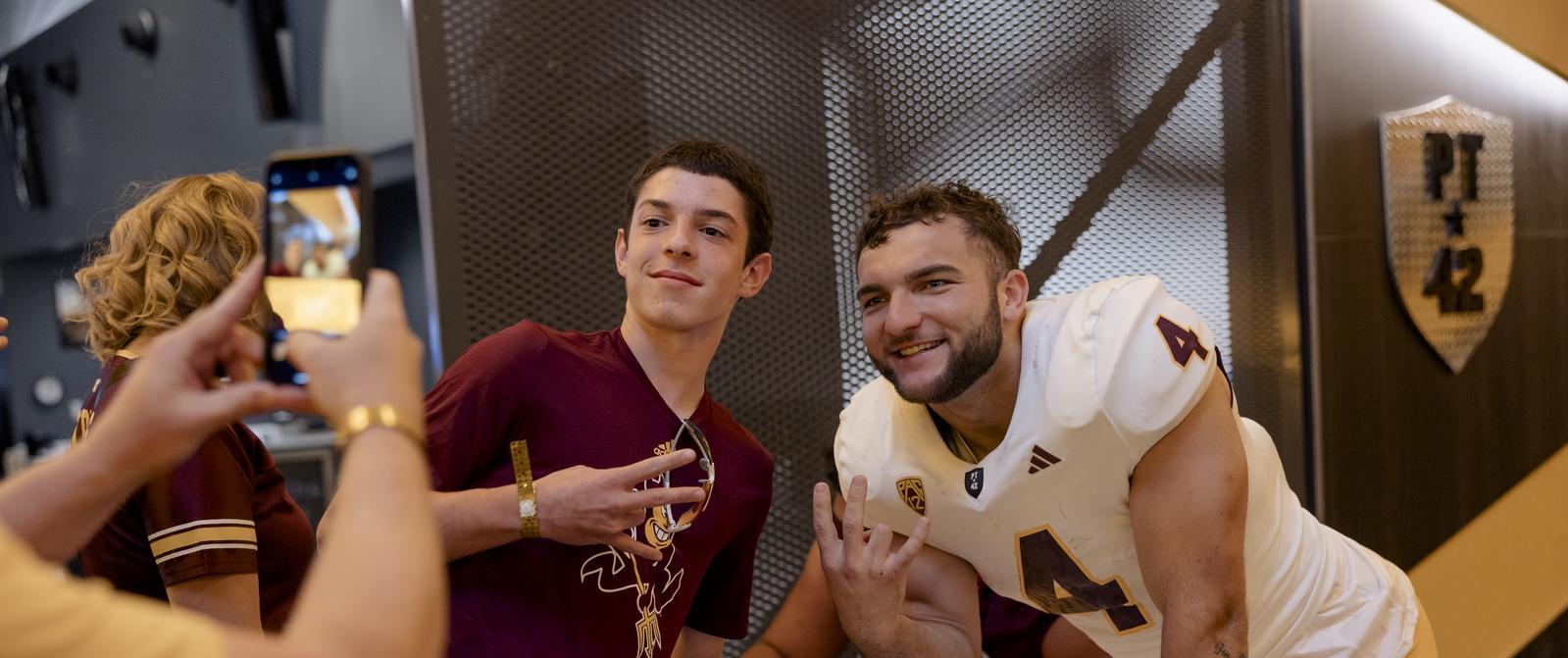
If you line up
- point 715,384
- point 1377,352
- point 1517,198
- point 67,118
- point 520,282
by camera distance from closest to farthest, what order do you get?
point 520,282
point 715,384
point 1377,352
point 1517,198
point 67,118

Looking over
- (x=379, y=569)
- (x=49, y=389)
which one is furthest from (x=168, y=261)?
(x=49, y=389)

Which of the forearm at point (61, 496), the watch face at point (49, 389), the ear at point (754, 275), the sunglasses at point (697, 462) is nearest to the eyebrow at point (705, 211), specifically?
the ear at point (754, 275)

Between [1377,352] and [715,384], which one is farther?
[1377,352]

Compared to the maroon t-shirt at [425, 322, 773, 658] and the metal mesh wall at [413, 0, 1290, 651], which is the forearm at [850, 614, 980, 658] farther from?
the metal mesh wall at [413, 0, 1290, 651]

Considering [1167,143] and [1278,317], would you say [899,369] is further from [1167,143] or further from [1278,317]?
[1278,317]

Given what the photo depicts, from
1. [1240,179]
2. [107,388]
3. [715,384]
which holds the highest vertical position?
[1240,179]

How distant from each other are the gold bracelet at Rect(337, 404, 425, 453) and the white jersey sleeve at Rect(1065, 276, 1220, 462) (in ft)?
3.96

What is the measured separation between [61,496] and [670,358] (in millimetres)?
934

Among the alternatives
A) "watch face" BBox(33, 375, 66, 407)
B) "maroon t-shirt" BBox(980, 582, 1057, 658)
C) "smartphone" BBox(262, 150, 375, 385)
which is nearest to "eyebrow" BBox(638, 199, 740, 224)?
"smartphone" BBox(262, 150, 375, 385)

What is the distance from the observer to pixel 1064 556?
74.7 inches

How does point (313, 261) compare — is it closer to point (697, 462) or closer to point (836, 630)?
point (697, 462)

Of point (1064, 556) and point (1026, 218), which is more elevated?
point (1026, 218)

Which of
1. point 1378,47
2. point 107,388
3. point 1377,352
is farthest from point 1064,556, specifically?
point 1378,47

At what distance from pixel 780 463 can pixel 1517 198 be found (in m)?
2.64
